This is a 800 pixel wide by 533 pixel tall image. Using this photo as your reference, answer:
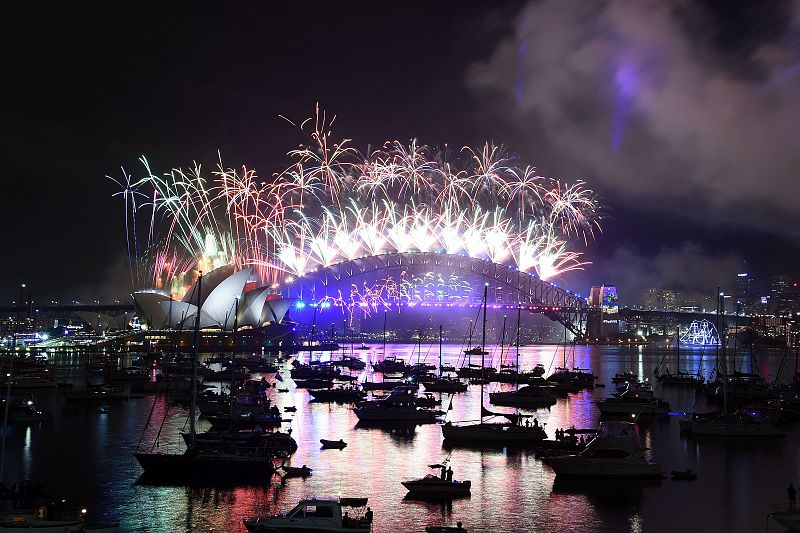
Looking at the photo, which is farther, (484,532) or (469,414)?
(469,414)

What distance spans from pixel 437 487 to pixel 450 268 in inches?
4337

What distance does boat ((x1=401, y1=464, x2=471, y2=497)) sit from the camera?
83.0ft

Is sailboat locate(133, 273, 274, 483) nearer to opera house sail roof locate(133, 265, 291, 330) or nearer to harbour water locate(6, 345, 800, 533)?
harbour water locate(6, 345, 800, 533)

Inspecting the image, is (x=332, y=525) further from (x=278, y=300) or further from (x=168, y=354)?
(x=278, y=300)

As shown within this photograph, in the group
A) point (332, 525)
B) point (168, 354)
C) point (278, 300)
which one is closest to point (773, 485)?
point (332, 525)

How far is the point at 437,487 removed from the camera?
25344 mm

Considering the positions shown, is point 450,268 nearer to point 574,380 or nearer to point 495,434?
point 574,380

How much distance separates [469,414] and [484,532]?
23114mm

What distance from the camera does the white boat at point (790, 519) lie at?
2114 cm

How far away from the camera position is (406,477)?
2827 centimetres

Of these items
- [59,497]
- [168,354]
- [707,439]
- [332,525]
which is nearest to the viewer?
[332,525]

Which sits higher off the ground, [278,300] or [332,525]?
[278,300]

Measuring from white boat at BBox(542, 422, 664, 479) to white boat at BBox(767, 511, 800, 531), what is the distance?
261 inches

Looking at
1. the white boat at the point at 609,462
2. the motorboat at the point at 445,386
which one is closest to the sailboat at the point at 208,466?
the white boat at the point at 609,462
